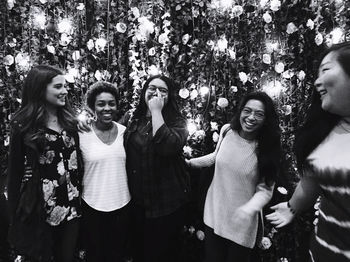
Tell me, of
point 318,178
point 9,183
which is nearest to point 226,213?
point 318,178

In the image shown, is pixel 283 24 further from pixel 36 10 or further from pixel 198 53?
pixel 36 10

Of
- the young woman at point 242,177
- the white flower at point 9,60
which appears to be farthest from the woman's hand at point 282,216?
the white flower at point 9,60

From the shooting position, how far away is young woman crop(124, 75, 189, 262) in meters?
1.61

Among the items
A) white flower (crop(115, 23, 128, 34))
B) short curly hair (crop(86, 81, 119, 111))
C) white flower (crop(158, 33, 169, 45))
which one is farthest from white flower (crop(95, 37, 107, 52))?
short curly hair (crop(86, 81, 119, 111))

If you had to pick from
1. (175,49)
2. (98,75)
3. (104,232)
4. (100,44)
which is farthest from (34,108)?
(175,49)

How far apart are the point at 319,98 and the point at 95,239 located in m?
1.31

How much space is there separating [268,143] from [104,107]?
2.94ft

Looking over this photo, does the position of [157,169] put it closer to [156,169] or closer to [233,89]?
[156,169]

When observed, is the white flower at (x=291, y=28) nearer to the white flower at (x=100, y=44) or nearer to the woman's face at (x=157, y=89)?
the woman's face at (x=157, y=89)

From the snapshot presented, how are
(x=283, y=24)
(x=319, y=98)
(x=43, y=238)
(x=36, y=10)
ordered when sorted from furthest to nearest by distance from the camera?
(x=36, y=10) < (x=283, y=24) < (x=43, y=238) < (x=319, y=98)

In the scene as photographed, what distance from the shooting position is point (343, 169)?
0.85 meters

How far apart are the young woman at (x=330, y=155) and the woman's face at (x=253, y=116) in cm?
51

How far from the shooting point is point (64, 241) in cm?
159

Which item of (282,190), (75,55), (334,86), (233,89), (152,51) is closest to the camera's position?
(334,86)
